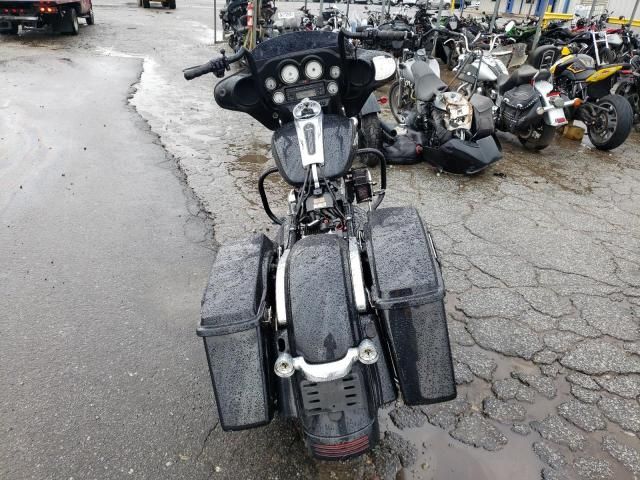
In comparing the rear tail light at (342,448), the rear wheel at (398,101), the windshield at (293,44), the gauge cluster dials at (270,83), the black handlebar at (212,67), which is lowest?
the rear tail light at (342,448)

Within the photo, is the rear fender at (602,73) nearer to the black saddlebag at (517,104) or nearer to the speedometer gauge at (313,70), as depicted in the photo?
the black saddlebag at (517,104)

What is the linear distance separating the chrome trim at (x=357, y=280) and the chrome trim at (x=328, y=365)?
0.48 feet

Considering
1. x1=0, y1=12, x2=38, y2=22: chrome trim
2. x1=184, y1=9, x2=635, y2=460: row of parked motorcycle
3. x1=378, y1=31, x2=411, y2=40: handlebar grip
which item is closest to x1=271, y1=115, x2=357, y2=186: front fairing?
x1=184, y1=9, x2=635, y2=460: row of parked motorcycle

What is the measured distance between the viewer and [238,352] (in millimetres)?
1527

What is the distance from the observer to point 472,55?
6.31 meters

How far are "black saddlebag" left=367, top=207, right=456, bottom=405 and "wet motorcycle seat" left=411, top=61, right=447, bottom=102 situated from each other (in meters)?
4.08

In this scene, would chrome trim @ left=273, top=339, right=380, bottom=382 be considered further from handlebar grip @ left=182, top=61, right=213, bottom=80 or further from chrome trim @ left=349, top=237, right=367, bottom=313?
handlebar grip @ left=182, top=61, right=213, bottom=80

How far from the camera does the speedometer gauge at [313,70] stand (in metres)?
2.46

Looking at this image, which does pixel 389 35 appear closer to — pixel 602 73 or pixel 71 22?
pixel 602 73

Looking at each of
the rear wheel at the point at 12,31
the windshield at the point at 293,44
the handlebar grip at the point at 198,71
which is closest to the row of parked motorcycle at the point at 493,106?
the windshield at the point at 293,44

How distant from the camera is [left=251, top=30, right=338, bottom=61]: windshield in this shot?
2.43 m

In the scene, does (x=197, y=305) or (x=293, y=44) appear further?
(x=197, y=305)

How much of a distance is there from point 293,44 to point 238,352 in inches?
67.9

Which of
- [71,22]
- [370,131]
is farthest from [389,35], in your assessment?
[71,22]
